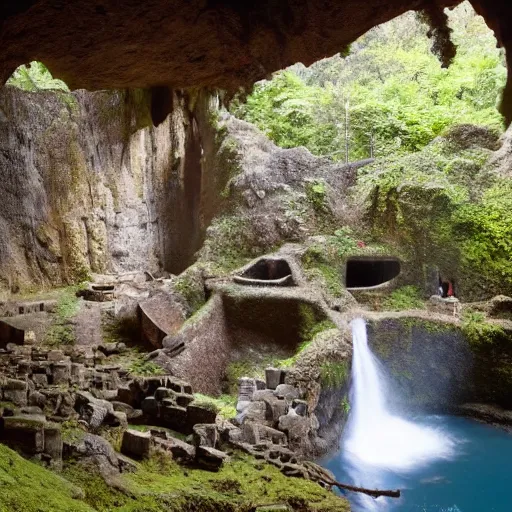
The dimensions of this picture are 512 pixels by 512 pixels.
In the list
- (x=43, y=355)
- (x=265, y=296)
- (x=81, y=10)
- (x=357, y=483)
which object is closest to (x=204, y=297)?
(x=265, y=296)

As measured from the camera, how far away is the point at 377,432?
1424 centimetres

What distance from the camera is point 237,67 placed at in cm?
858

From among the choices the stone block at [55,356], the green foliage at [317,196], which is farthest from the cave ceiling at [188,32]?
the green foliage at [317,196]

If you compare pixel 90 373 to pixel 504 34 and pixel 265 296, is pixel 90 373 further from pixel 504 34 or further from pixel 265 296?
pixel 504 34

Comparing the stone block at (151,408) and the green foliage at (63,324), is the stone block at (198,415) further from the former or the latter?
the green foliage at (63,324)

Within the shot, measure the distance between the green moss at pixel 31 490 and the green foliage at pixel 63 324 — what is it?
31.5 ft

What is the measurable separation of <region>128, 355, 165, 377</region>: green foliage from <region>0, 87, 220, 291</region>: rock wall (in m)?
5.36

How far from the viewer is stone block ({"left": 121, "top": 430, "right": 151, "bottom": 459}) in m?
6.01

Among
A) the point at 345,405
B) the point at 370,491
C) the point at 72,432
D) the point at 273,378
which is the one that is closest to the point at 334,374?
the point at 345,405

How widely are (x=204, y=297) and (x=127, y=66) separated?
8.57 metres

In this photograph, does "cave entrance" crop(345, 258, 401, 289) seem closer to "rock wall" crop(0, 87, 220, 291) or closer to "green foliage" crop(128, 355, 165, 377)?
"rock wall" crop(0, 87, 220, 291)

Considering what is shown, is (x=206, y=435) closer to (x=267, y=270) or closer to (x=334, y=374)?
(x=334, y=374)

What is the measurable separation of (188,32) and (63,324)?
9272 millimetres

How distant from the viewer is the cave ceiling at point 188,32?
6.46m
